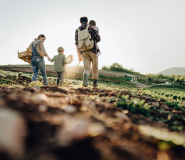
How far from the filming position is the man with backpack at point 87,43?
4812 mm

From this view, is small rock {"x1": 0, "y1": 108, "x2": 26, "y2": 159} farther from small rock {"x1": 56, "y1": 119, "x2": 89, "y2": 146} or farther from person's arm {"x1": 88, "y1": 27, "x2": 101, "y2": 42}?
person's arm {"x1": 88, "y1": 27, "x2": 101, "y2": 42}

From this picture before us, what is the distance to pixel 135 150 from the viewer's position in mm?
799

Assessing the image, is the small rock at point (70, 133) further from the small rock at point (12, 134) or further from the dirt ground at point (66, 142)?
the small rock at point (12, 134)

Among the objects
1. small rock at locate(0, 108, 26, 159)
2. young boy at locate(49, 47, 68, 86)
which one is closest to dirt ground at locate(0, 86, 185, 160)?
small rock at locate(0, 108, 26, 159)

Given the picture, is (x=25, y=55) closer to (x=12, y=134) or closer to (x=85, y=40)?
(x=85, y=40)

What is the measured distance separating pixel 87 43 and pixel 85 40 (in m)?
0.19

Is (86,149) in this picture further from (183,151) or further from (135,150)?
(183,151)

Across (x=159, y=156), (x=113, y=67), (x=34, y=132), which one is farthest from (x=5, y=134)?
(x=113, y=67)

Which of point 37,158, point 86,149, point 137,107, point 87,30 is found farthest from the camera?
point 87,30

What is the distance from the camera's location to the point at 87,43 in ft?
15.5

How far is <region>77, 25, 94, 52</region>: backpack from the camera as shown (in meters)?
4.77

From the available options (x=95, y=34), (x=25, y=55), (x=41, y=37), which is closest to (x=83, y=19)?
(x=95, y=34)

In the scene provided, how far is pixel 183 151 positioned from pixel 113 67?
4307 centimetres

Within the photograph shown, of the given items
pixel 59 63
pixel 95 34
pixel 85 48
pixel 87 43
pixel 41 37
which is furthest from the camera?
pixel 59 63
